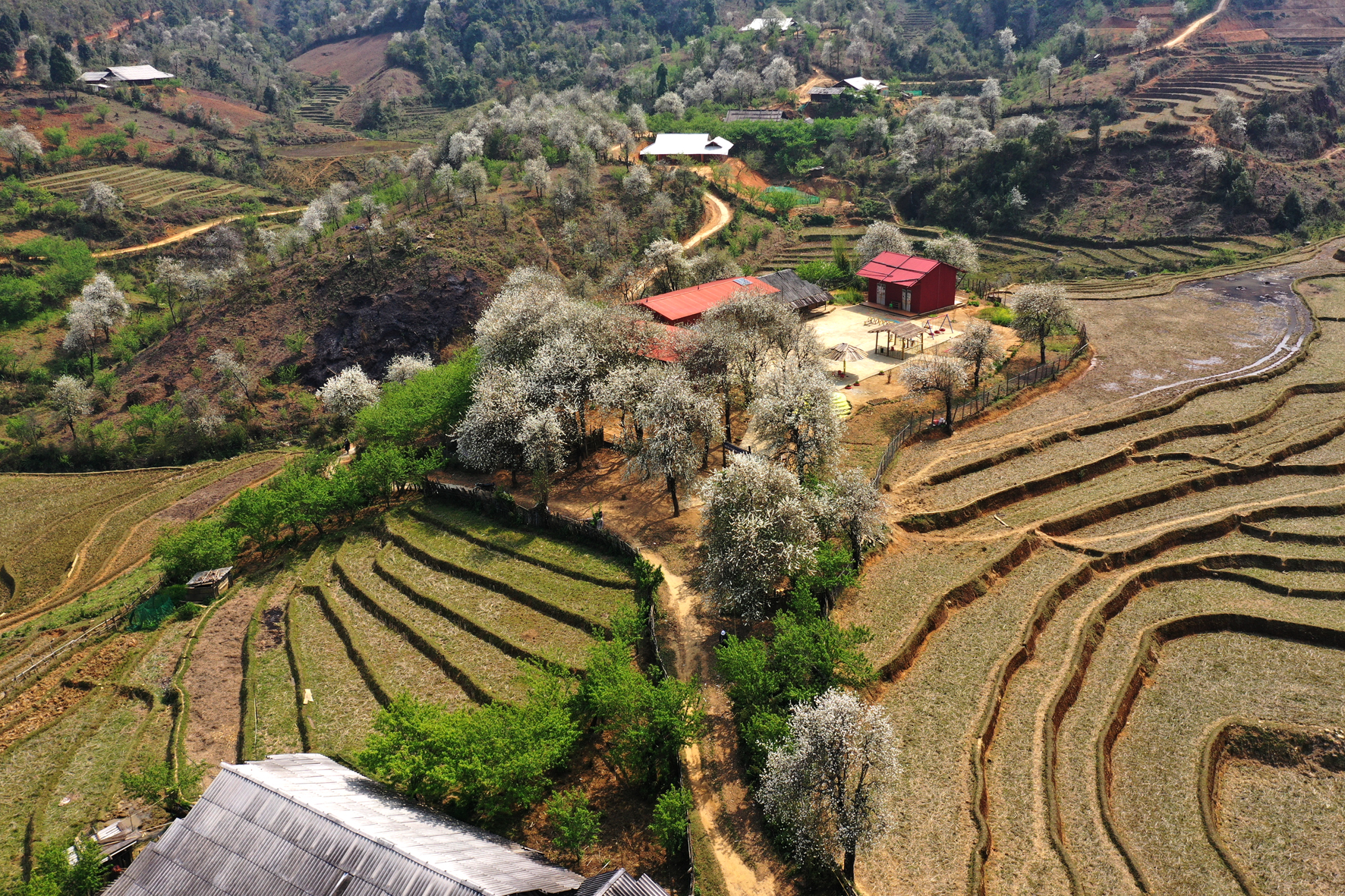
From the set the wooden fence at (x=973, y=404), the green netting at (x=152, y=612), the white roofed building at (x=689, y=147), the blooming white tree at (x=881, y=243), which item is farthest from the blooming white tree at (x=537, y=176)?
the green netting at (x=152, y=612)

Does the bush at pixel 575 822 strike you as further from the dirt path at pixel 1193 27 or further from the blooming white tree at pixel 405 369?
→ the dirt path at pixel 1193 27

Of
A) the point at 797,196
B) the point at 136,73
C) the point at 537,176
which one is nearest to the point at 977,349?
the point at 537,176

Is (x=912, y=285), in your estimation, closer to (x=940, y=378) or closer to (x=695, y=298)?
(x=695, y=298)

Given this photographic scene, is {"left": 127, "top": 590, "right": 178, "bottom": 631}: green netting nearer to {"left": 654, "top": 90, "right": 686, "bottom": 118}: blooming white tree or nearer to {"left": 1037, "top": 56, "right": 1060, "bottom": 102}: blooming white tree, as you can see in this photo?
{"left": 654, "top": 90, "right": 686, "bottom": 118}: blooming white tree

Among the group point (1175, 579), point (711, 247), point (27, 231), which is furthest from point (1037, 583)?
point (27, 231)

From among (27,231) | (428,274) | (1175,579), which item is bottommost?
(1175,579)

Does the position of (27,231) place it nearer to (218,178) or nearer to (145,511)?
(218,178)
